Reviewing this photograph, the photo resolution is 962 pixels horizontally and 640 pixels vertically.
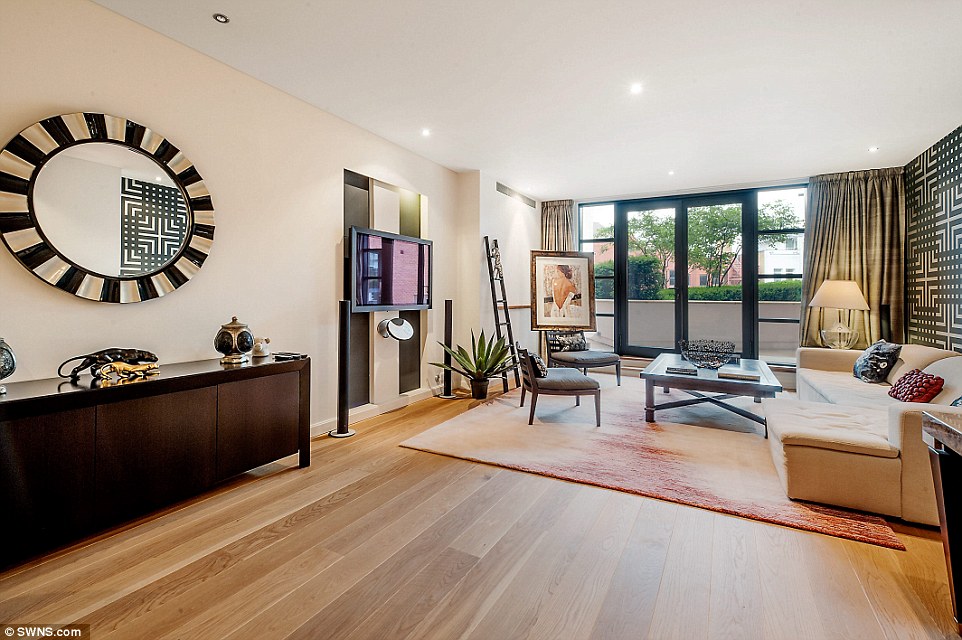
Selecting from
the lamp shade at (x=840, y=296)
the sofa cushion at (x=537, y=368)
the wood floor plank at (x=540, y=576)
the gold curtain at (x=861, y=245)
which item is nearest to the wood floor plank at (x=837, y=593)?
the wood floor plank at (x=540, y=576)

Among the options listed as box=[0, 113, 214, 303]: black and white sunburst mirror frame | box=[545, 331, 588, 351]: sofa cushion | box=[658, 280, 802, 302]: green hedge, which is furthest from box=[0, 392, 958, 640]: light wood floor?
box=[658, 280, 802, 302]: green hedge

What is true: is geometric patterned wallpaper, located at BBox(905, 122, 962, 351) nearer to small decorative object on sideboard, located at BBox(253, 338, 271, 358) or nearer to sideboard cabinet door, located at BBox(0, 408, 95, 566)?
small decorative object on sideboard, located at BBox(253, 338, 271, 358)

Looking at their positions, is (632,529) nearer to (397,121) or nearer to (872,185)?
(397,121)

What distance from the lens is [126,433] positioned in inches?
83.1

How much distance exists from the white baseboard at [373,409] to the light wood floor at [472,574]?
3.63 ft

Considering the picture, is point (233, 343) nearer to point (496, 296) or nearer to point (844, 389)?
point (496, 296)

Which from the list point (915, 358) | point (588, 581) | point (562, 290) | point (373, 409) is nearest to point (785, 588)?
point (588, 581)

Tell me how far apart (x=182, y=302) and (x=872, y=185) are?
22.2 ft

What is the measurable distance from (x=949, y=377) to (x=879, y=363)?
87 cm

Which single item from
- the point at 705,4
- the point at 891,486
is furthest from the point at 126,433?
the point at 891,486

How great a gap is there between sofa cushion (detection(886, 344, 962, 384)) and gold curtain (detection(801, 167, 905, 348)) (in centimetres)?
144

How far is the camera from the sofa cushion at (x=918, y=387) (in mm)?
3018

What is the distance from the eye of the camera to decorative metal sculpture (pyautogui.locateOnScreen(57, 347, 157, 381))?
2.18 metres

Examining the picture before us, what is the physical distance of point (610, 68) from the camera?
2.94 meters
